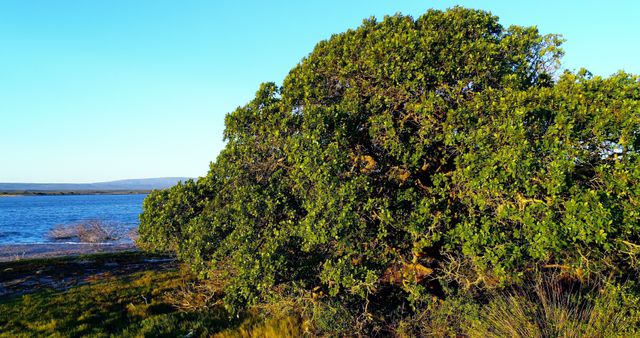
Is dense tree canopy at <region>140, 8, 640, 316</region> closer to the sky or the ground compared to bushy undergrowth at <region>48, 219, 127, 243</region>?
closer to the sky

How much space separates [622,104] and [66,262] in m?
32.6

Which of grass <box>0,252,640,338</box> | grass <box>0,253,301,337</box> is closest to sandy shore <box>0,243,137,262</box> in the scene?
grass <box>0,252,640,338</box>

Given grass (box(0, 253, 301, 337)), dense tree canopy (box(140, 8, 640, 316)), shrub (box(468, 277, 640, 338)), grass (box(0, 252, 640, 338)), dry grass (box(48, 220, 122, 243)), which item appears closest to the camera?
dense tree canopy (box(140, 8, 640, 316))

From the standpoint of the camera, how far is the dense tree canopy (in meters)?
6.89

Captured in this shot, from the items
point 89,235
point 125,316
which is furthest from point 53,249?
point 125,316

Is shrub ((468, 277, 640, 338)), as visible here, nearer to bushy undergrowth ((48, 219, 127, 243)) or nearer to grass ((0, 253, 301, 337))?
grass ((0, 253, 301, 337))

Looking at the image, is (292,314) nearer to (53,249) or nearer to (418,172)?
(418,172)

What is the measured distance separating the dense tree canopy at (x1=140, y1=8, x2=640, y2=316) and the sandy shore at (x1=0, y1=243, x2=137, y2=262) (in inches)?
1201

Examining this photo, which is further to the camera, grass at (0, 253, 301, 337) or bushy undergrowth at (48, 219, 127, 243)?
→ bushy undergrowth at (48, 219, 127, 243)

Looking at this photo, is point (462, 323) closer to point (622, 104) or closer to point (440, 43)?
point (622, 104)

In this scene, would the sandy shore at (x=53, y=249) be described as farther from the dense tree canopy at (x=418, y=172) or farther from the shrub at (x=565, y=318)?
the shrub at (x=565, y=318)

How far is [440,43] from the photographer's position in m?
9.59

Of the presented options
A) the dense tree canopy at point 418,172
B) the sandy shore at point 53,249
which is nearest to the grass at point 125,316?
the dense tree canopy at point 418,172

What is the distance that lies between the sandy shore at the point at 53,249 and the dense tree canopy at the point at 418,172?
30.5m
